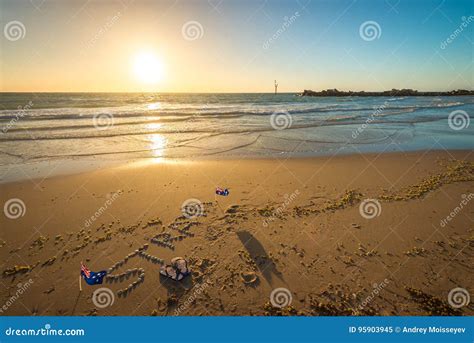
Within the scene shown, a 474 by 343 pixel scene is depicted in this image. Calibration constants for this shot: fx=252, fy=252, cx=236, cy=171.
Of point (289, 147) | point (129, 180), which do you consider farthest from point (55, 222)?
point (289, 147)

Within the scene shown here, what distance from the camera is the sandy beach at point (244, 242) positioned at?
511 cm

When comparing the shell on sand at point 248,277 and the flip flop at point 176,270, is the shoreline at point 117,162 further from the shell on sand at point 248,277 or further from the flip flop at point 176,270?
the shell on sand at point 248,277

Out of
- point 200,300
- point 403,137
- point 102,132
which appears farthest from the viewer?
point 102,132

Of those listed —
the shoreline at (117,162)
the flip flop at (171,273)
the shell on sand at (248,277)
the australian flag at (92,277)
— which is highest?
the shoreline at (117,162)

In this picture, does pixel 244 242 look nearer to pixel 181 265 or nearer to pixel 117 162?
pixel 181 265

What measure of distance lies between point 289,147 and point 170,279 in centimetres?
1227

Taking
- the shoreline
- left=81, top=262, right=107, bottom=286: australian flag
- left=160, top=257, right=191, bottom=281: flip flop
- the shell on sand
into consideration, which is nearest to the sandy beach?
the shell on sand

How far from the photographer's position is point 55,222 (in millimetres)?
Answer: 7578

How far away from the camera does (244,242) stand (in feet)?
21.7

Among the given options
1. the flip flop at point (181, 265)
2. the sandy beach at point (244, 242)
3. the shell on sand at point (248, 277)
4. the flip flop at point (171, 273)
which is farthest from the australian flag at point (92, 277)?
the shell on sand at point (248, 277)

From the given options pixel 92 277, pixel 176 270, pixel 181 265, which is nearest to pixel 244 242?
pixel 181 265

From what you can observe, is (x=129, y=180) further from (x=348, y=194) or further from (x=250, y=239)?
(x=348, y=194)

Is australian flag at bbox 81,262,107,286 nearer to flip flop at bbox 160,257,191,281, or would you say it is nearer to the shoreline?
flip flop at bbox 160,257,191,281

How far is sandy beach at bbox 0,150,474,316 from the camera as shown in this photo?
5105mm
